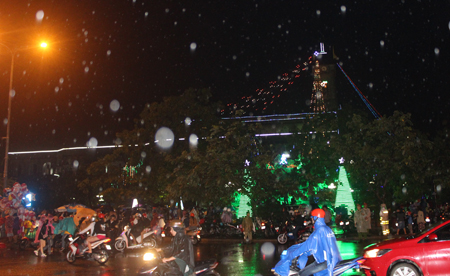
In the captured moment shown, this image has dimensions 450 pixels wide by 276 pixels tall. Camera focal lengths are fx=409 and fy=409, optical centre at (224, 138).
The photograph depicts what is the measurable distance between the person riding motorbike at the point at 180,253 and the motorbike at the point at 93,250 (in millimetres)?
7188

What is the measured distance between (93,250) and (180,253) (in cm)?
764

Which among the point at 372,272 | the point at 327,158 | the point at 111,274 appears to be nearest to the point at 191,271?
the point at 372,272

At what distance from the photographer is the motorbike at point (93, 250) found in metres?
13.3

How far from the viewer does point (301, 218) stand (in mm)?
17703

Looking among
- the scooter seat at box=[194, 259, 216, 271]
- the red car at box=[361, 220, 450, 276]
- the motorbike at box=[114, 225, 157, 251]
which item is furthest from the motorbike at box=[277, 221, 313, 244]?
the scooter seat at box=[194, 259, 216, 271]

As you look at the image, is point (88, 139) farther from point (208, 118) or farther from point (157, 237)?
point (157, 237)

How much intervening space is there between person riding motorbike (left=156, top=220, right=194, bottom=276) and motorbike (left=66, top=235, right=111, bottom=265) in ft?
23.6

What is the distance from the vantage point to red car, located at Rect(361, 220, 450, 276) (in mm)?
7891

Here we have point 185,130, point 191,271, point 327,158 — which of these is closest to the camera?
point 191,271

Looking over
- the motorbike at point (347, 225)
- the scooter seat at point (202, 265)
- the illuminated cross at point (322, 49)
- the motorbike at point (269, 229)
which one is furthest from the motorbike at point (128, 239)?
the illuminated cross at point (322, 49)

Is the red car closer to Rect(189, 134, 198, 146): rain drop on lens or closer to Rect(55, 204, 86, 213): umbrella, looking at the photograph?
Rect(55, 204, 86, 213): umbrella

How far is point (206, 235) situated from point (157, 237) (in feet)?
19.7

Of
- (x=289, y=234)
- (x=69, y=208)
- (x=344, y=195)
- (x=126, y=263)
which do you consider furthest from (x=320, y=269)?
(x=344, y=195)

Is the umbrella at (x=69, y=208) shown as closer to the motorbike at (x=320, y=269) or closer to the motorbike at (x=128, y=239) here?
the motorbike at (x=128, y=239)
